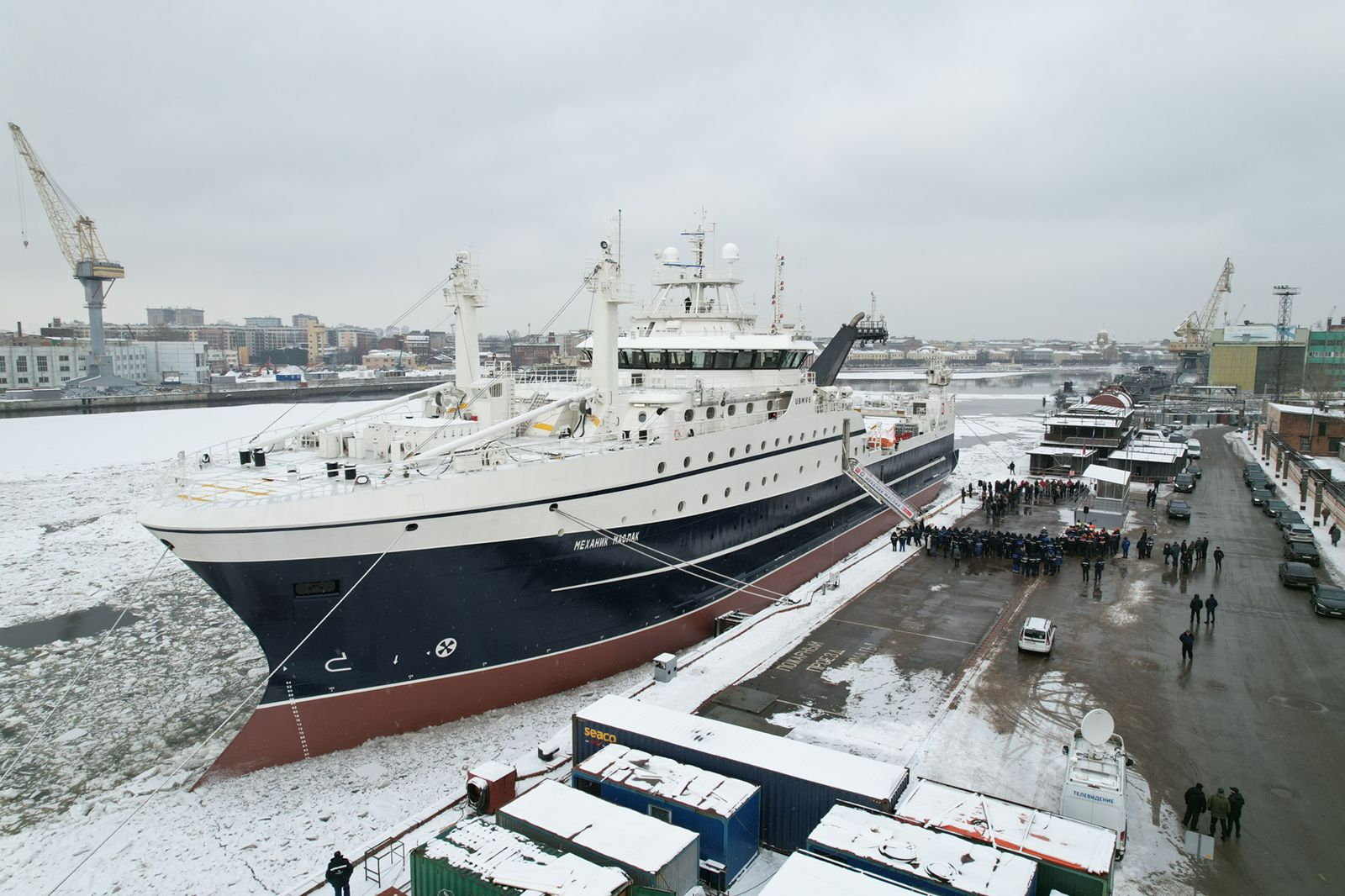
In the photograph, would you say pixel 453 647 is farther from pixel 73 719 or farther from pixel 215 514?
pixel 73 719

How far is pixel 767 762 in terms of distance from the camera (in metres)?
8.97

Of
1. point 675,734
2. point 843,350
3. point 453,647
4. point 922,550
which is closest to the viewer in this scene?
point 675,734

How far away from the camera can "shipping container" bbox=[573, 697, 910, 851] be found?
845 centimetres

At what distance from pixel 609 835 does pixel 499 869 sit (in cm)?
112

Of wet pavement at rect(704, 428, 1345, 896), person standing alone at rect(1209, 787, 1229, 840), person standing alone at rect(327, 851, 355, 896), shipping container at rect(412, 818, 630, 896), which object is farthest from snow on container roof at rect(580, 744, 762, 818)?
person standing alone at rect(1209, 787, 1229, 840)

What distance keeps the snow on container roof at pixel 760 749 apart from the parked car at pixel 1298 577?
16791 mm

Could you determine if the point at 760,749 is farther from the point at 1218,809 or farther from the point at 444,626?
the point at 444,626

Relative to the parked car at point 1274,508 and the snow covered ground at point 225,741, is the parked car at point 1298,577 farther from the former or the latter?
the snow covered ground at point 225,741

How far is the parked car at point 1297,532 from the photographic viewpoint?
2319 centimetres

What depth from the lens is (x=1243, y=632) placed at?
648 inches

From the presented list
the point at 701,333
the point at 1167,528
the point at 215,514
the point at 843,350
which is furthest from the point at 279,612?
the point at 843,350

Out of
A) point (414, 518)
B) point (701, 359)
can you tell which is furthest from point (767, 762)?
point (701, 359)

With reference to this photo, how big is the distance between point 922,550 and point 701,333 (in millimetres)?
9662

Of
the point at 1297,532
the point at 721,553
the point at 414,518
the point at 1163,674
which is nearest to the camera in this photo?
the point at 414,518
